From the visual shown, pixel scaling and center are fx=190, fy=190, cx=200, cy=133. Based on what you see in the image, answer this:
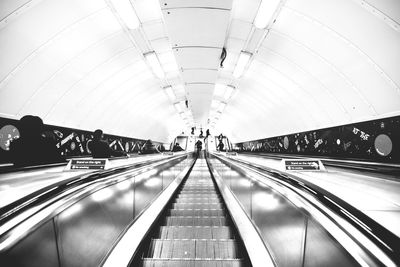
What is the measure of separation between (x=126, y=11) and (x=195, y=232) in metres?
4.65

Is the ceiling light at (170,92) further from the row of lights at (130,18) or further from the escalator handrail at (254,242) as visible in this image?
the escalator handrail at (254,242)

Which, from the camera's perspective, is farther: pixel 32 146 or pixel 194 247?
pixel 32 146

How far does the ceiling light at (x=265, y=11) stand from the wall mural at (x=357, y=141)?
3340 millimetres

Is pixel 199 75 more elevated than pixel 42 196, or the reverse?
pixel 199 75

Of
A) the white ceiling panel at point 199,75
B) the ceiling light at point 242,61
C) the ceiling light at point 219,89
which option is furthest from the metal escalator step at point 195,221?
the ceiling light at point 219,89

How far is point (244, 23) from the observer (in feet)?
17.3

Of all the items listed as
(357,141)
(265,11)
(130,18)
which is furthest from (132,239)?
(357,141)

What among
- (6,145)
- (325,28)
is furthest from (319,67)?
(6,145)

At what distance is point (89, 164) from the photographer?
259 cm

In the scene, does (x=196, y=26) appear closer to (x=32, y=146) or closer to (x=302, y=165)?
(x=302, y=165)

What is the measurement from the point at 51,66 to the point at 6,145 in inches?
87.5

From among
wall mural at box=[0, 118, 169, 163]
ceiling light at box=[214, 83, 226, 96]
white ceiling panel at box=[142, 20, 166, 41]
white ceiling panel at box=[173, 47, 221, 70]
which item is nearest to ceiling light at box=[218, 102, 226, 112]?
ceiling light at box=[214, 83, 226, 96]

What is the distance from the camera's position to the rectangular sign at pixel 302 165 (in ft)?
9.12

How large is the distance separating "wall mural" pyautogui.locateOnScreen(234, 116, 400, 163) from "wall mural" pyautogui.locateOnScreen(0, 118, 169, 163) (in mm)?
7052
